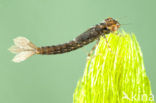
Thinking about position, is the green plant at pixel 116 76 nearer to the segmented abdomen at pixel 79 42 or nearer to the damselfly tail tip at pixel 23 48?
the segmented abdomen at pixel 79 42

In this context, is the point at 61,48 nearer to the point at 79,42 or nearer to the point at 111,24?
the point at 79,42

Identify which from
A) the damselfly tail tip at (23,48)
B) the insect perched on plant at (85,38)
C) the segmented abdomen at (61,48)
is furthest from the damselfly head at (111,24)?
the damselfly tail tip at (23,48)

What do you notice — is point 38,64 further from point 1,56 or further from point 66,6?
point 66,6

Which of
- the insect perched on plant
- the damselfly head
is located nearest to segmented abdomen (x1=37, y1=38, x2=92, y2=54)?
the insect perched on plant

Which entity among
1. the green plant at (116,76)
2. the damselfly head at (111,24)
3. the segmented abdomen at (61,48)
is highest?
the damselfly head at (111,24)

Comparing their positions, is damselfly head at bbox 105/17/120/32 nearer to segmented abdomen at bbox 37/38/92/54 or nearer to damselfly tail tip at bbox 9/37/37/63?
segmented abdomen at bbox 37/38/92/54

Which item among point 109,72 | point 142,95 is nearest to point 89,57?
point 109,72

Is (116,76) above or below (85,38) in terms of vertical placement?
below

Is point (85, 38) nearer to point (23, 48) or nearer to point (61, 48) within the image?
point (61, 48)

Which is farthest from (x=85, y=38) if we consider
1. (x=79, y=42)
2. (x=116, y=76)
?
(x=116, y=76)
